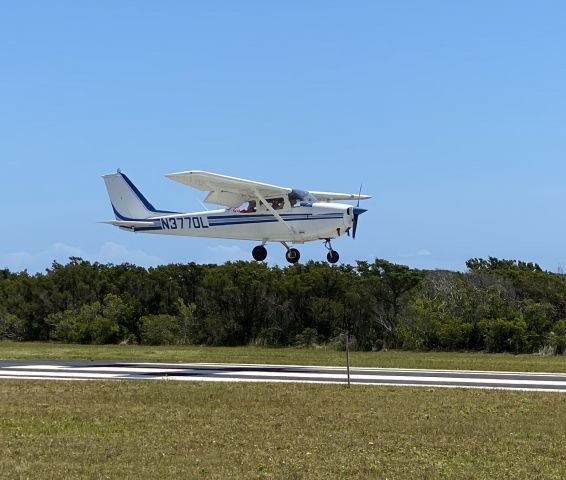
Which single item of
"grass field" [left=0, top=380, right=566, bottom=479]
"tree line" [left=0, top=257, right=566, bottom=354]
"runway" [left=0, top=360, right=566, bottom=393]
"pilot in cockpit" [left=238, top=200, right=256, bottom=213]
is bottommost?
"grass field" [left=0, top=380, right=566, bottom=479]

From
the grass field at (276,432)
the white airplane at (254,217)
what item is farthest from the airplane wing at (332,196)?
the grass field at (276,432)

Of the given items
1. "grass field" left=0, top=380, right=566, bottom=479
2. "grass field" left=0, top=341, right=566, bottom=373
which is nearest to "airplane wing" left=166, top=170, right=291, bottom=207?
"grass field" left=0, top=341, right=566, bottom=373

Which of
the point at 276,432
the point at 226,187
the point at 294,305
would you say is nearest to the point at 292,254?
the point at 226,187

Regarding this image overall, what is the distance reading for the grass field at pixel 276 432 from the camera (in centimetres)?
1445

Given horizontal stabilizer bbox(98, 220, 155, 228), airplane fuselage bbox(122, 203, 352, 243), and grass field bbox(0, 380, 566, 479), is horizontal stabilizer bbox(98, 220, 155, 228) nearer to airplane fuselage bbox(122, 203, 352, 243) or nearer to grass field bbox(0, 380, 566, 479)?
airplane fuselage bbox(122, 203, 352, 243)

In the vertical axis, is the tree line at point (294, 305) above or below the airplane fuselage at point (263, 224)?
below

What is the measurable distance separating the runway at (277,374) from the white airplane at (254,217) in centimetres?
547

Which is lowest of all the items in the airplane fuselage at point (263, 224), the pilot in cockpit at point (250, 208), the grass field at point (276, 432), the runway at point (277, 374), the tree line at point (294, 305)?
the grass field at point (276, 432)

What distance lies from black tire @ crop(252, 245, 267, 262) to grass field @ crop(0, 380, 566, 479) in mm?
12228

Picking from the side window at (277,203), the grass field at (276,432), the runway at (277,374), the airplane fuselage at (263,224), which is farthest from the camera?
the side window at (277,203)

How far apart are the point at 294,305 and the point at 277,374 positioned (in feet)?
77.7

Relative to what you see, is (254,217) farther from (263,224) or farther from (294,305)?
(294,305)

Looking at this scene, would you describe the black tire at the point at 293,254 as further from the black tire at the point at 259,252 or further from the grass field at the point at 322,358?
the grass field at the point at 322,358

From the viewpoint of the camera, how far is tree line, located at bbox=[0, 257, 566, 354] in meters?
46.9
